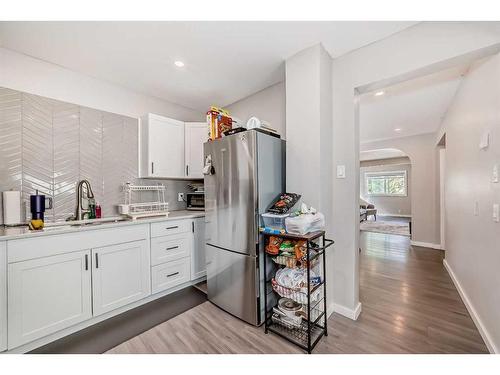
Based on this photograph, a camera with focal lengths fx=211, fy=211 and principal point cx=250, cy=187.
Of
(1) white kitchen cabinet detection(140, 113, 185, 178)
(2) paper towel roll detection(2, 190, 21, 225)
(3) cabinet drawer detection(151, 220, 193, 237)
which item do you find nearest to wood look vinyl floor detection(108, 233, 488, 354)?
(3) cabinet drawer detection(151, 220, 193, 237)

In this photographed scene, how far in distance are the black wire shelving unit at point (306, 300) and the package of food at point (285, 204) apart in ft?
0.66

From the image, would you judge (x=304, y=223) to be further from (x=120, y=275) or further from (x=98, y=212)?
(x=98, y=212)

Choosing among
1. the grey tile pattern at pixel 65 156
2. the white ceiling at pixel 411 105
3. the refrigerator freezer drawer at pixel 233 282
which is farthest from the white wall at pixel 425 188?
the grey tile pattern at pixel 65 156

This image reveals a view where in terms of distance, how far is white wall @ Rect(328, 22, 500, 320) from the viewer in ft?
5.11

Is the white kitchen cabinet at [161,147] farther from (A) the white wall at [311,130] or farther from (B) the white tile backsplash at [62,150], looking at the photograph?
(A) the white wall at [311,130]

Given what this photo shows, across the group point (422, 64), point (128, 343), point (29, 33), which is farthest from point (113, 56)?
point (422, 64)

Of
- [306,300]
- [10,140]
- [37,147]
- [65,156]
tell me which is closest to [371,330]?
[306,300]

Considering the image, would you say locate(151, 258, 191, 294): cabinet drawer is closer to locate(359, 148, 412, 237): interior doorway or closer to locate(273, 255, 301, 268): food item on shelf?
locate(273, 255, 301, 268): food item on shelf

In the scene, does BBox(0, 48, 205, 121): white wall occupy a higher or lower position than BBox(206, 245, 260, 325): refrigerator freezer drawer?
higher

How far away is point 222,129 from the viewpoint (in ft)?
7.30

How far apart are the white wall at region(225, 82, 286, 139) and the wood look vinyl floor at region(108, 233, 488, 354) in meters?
2.08

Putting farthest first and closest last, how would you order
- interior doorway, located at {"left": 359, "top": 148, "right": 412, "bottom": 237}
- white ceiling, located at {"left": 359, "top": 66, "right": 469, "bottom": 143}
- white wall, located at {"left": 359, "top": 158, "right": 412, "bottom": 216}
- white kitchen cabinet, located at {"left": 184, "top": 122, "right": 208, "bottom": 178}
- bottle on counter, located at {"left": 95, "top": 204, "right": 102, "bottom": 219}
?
1. white wall, located at {"left": 359, "top": 158, "right": 412, "bottom": 216}
2. interior doorway, located at {"left": 359, "top": 148, "right": 412, "bottom": 237}
3. white kitchen cabinet, located at {"left": 184, "top": 122, "right": 208, "bottom": 178}
4. white ceiling, located at {"left": 359, "top": 66, "right": 469, "bottom": 143}
5. bottle on counter, located at {"left": 95, "top": 204, "right": 102, "bottom": 219}

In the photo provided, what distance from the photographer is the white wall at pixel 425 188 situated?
4.25 m

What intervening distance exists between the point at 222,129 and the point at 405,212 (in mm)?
10030
